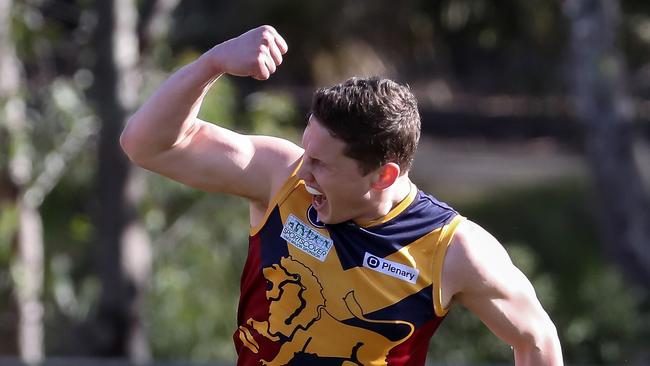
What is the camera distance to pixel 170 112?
293cm

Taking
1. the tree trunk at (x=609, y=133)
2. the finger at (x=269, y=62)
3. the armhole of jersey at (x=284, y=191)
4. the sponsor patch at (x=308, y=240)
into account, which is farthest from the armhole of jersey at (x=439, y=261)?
the tree trunk at (x=609, y=133)

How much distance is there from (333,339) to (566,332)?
6.66 m

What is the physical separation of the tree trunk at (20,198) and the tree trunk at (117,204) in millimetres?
709

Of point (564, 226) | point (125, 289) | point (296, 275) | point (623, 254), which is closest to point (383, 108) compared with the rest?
point (296, 275)

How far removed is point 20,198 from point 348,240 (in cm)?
635

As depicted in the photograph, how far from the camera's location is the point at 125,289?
7945 mm

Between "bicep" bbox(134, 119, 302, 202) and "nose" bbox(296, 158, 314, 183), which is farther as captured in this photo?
"bicep" bbox(134, 119, 302, 202)

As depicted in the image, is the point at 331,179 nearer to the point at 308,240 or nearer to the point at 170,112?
the point at 308,240

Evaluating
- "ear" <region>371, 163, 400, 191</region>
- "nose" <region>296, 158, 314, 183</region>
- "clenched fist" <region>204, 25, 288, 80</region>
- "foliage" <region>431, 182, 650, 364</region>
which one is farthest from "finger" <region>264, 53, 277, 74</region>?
"foliage" <region>431, 182, 650, 364</region>

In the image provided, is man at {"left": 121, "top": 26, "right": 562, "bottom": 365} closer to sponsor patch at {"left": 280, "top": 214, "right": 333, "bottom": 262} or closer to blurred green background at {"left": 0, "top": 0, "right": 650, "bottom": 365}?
sponsor patch at {"left": 280, "top": 214, "right": 333, "bottom": 262}

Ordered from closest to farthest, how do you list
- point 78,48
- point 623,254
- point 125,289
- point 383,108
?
point 383,108 < point 125,289 < point 78,48 < point 623,254

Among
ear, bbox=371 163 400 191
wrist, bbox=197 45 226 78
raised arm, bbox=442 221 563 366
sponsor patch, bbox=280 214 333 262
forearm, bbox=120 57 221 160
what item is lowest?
raised arm, bbox=442 221 563 366

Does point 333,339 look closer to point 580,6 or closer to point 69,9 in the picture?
point 580,6

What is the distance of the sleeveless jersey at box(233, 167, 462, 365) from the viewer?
288 cm
